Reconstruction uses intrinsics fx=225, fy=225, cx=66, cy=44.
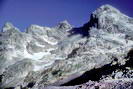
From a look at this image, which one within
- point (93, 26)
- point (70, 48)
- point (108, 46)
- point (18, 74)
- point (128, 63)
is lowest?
point (128, 63)

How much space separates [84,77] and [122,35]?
379ft

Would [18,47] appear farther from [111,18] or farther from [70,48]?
[111,18]

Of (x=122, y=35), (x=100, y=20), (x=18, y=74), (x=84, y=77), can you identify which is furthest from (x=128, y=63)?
(x=100, y=20)

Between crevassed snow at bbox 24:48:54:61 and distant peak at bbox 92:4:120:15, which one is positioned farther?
distant peak at bbox 92:4:120:15

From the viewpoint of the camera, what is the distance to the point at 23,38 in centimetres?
17762

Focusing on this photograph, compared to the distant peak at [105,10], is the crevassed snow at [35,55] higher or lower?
lower

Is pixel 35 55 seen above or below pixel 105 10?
below

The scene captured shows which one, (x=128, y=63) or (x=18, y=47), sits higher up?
(x=18, y=47)

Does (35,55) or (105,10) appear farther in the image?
(105,10)

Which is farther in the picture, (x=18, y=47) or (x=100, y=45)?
(x=18, y=47)

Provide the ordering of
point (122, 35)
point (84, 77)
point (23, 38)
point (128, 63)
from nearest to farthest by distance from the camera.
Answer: point (128, 63)
point (84, 77)
point (122, 35)
point (23, 38)

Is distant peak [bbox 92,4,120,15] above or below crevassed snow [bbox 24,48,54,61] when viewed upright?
above

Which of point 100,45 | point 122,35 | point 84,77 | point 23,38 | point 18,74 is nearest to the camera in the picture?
point 84,77

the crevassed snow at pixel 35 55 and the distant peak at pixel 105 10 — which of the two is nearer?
the crevassed snow at pixel 35 55
